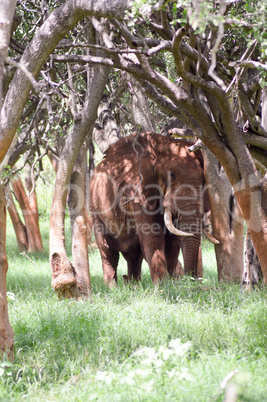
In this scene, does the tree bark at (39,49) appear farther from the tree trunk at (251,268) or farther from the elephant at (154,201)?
the tree trunk at (251,268)

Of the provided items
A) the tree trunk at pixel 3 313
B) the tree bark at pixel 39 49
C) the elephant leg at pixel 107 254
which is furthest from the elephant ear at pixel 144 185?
the tree trunk at pixel 3 313

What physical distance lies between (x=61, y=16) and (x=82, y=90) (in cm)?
621

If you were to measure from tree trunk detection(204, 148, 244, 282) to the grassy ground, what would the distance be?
0.80 meters

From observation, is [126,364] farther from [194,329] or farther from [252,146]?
[252,146]

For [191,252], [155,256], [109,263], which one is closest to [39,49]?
[155,256]

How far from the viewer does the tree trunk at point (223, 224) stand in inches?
309

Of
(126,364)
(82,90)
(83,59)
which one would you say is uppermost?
(82,90)

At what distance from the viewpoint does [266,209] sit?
224 inches

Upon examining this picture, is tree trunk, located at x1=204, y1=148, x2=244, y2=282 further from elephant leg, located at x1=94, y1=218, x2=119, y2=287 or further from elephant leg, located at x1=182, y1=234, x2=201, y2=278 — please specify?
elephant leg, located at x1=94, y1=218, x2=119, y2=287

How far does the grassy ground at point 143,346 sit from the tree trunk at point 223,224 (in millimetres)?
798

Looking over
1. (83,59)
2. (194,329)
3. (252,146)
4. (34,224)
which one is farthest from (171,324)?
(34,224)

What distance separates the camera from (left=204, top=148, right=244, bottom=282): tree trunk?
7.85 meters

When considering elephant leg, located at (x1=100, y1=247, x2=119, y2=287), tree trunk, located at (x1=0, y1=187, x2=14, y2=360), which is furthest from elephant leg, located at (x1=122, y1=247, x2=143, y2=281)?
tree trunk, located at (x1=0, y1=187, x2=14, y2=360)

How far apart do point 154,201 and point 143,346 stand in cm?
391
